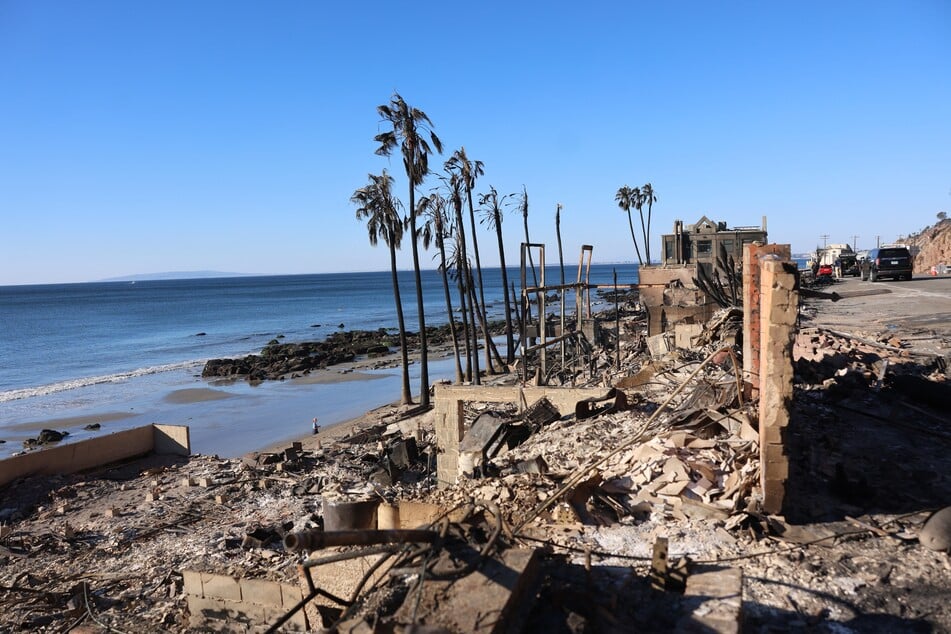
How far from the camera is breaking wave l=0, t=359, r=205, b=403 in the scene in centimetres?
3503

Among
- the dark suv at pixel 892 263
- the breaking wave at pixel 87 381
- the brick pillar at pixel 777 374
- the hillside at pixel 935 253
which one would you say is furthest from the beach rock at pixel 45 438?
the hillside at pixel 935 253

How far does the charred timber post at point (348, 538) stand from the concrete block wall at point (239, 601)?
3.53 m

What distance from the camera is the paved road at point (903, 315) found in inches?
661

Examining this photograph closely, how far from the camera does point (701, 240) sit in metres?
40.0

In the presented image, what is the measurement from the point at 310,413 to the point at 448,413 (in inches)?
601

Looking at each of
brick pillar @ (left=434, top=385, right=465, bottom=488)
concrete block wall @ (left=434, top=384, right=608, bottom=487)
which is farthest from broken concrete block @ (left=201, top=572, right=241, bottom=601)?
brick pillar @ (left=434, top=385, right=465, bottom=488)

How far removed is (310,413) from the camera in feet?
89.0

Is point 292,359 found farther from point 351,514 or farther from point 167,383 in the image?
point 351,514

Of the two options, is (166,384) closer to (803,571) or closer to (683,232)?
(683,232)

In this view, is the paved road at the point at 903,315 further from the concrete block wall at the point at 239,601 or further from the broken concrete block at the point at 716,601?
the concrete block wall at the point at 239,601

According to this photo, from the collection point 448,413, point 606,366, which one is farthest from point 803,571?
point 606,366

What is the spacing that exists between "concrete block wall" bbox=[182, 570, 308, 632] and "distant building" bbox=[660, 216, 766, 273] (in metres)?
34.8

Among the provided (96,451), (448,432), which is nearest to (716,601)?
(448,432)

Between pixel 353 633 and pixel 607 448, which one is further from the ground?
pixel 353 633
